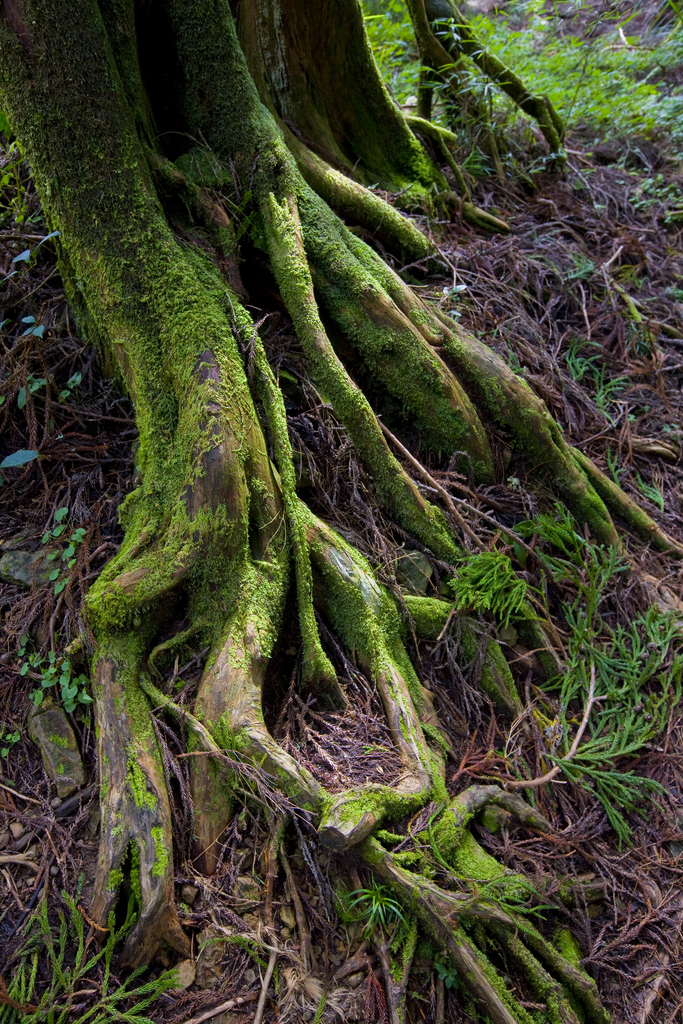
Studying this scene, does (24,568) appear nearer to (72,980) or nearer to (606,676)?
(72,980)

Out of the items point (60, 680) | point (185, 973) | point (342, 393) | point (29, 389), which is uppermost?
point (29, 389)

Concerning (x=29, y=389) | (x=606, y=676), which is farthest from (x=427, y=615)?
(x=29, y=389)

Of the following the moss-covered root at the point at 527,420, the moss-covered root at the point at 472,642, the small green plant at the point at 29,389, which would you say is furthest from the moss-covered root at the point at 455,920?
the small green plant at the point at 29,389

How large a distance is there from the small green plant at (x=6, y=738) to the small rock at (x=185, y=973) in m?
1.09

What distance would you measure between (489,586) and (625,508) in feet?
4.30

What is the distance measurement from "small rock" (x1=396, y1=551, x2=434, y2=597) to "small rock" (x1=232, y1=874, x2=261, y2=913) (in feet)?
4.73

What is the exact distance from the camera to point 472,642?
297 cm

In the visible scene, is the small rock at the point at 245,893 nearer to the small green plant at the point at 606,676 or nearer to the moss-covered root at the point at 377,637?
the moss-covered root at the point at 377,637

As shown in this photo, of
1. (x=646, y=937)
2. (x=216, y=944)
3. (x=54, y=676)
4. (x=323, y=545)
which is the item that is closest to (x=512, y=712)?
(x=646, y=937)

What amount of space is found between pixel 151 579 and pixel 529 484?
91.4 inches

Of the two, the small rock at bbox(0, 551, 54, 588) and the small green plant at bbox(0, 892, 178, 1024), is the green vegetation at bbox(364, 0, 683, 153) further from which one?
the small green plant at bbox(0, 892, 178, 1024)

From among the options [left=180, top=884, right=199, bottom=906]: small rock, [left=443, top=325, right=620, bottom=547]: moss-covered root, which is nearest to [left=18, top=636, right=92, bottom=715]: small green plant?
[left=180, top=884, right=199, bottom=906]: small rock

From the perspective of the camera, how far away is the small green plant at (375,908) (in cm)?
213

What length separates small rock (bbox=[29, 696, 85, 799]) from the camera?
7.82ft
